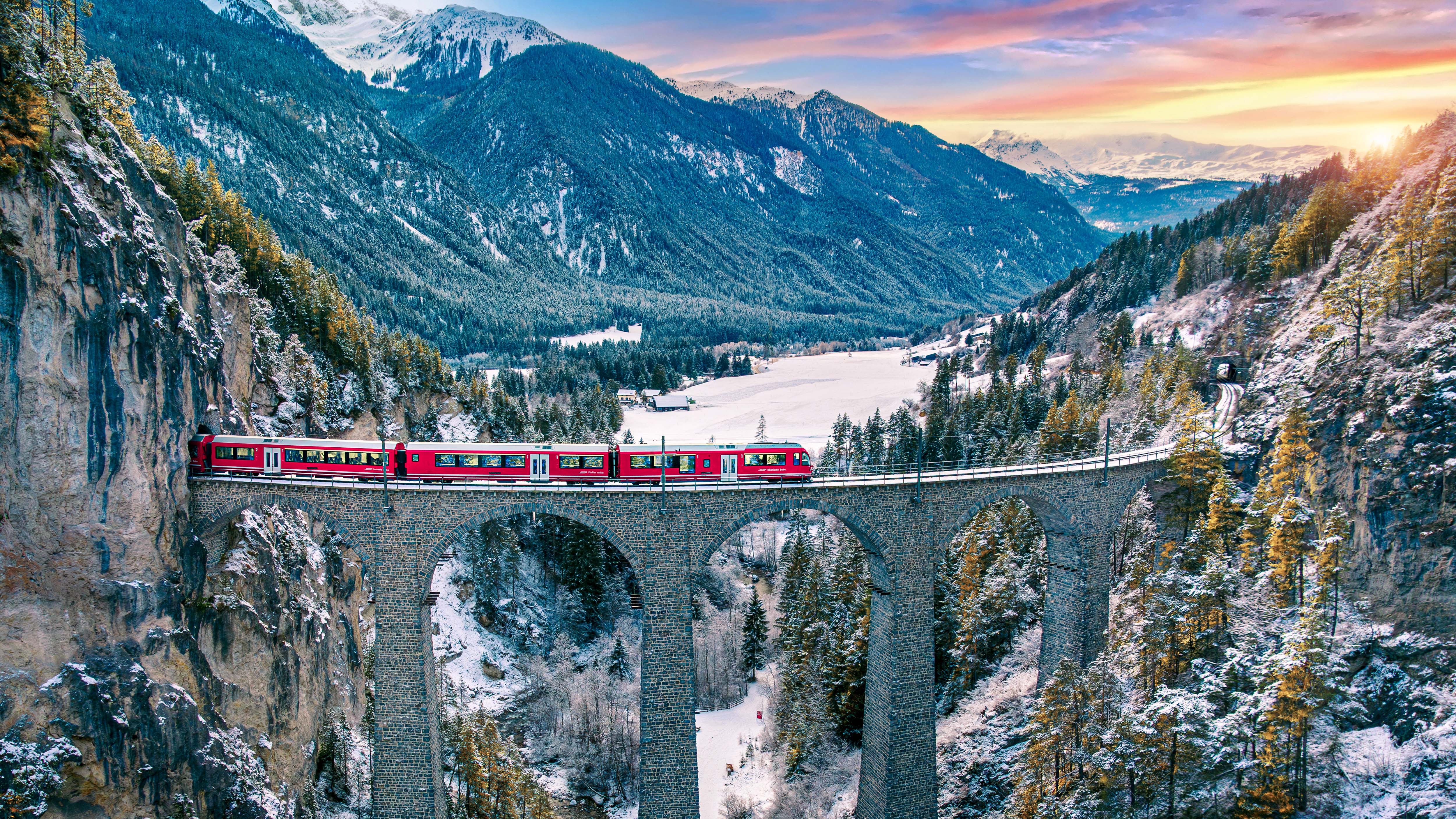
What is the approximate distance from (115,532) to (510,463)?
18438mm

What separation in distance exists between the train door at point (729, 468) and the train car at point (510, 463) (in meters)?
6.27

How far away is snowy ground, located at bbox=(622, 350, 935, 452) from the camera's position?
126m

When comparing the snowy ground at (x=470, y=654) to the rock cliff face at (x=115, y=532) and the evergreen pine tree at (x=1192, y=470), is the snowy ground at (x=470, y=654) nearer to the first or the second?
the rock cliff face at (x=115, y=532)

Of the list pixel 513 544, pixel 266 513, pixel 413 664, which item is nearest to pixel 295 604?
pixel 266 513

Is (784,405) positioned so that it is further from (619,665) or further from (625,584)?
(619,665)

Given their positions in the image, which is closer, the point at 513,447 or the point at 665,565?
the point at 665,565

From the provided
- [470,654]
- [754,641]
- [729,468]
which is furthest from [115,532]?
[754,641]

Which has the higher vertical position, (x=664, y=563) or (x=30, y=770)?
(x=664, y=563)

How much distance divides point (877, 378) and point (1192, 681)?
146m

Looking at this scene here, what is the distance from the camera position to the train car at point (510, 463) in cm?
4306

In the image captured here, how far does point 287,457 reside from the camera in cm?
4222

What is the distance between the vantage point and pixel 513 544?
256 feet

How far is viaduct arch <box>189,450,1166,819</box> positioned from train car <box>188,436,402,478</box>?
36.2 inches

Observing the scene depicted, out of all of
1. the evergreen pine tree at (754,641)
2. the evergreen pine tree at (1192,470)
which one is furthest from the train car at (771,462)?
the evergreen pine tree at (754,641)
